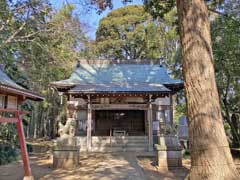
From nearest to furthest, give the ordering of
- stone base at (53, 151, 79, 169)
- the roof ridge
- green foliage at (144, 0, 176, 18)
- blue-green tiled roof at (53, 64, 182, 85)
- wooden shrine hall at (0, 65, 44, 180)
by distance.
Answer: wooden shrine hall at (0, 65, 44, 180) → green foliage at (144, 0, 176, 18) → stone base at (53, 151, 79, 169) → blue-green tiled roof at (53, 64, 182, 85) → the roof ridge

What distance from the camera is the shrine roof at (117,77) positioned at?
44.0 ft

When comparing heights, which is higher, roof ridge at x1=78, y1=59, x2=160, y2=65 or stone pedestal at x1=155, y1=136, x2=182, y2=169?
roof ridge at x1=78, y1=59, x2=160, y2=65

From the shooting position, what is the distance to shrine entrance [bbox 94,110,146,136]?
16.1 m

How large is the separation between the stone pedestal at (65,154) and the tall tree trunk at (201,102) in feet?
19.5

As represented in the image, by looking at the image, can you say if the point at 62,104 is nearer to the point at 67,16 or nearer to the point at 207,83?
the point at 67,16

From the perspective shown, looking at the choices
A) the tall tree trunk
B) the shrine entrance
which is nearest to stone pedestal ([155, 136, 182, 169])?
the tall tree trunk

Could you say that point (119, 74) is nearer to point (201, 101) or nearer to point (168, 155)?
point (168, 155)

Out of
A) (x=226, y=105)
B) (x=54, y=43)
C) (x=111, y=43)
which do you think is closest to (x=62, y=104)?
(x=111, y=43)

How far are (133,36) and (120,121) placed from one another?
11.7 metres

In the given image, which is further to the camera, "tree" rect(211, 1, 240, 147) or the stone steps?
the stone steps

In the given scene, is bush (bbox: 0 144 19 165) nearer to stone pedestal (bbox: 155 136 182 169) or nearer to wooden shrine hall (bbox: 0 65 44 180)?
wooden shrine hall (bbox: 0 65 44 180)

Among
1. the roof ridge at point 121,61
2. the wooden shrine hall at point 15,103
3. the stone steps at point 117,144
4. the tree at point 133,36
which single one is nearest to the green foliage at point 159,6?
the wooden shrine hall at point 15,103

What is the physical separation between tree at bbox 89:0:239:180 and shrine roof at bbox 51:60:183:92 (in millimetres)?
8839

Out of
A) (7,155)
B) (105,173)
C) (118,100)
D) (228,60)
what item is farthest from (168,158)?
(7,155)
